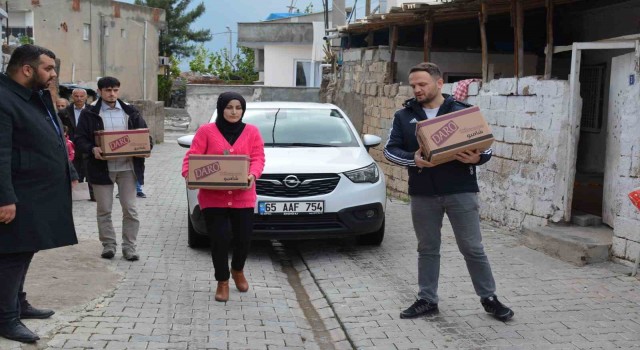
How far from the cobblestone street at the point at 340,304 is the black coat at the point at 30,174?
2.19ft

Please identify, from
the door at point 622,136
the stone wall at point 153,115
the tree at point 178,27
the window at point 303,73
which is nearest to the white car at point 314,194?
the door at point 622,136

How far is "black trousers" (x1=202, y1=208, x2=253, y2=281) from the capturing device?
6039 mm

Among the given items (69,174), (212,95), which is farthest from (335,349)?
(212,95)

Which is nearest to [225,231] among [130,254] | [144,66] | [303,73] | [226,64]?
[130,254]

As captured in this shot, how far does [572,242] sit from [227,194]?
351cm

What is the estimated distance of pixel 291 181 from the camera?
7645mm

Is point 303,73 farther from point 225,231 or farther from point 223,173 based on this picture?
point 223,173

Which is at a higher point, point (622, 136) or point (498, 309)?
point (622, 136)

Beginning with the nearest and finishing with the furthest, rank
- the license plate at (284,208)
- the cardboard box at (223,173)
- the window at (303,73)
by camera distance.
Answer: the cardboard box at (223,173) < the license plate at (284,208) < the window at (303,73)

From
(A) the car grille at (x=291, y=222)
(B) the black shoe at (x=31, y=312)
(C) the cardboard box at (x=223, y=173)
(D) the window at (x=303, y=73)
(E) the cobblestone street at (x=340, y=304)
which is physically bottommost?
(E) the cobblestone street at (x=340, y=304)

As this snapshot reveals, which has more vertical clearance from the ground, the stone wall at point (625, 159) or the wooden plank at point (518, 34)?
the wooden plank at point (518, 34)

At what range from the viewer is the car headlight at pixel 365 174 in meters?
7.96

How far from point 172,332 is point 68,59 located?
30036 mm

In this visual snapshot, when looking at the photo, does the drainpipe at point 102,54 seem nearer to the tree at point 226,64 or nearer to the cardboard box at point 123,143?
the tree at point 226,64
